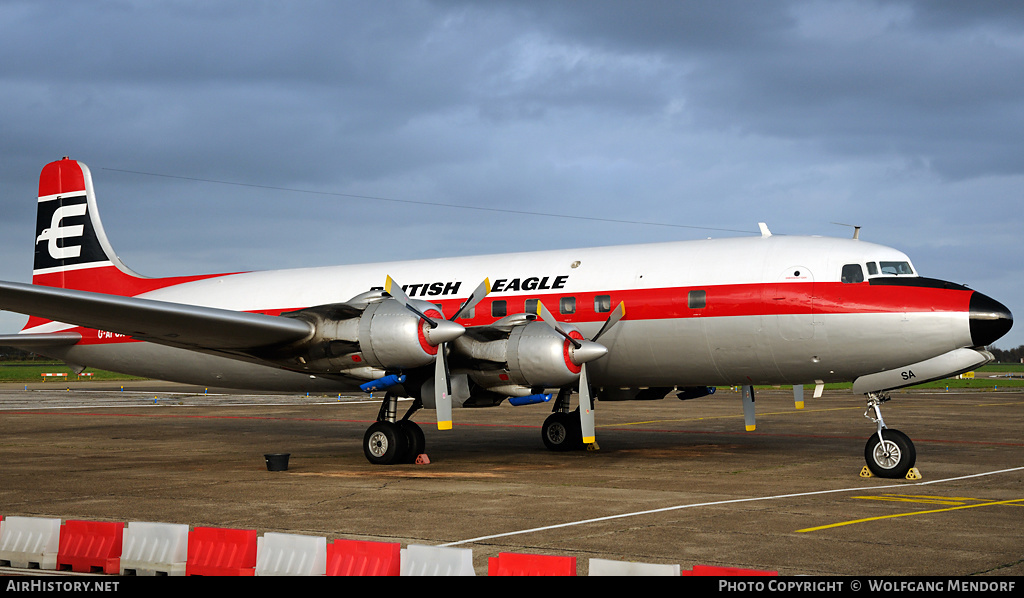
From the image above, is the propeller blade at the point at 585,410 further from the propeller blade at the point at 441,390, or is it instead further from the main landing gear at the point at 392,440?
the main landing gear at the point at 392,440

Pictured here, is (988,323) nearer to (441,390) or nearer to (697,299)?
(697,299)

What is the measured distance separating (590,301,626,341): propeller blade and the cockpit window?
4.41 meters

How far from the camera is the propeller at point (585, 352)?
16109 millimetres

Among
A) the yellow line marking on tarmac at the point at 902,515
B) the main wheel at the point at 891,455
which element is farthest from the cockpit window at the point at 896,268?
the yellow line marking on tarmac at the point at 902,515

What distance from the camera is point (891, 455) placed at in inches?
585

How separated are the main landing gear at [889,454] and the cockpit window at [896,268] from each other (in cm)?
239

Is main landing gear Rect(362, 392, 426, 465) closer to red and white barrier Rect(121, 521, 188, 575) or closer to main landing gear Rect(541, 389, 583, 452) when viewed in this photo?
main landing gear Rect(541, 389, 583, 452)

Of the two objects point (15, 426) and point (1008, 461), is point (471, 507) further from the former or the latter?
point (15, 426)

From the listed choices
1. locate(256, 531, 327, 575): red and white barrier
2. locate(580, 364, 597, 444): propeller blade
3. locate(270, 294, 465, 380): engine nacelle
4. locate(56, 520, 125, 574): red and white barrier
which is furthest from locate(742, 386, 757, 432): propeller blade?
locate(56, 520, 125, 574): red and white barrier

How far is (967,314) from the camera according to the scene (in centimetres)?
1466

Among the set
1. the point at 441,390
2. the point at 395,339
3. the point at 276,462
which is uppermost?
the point at 395,339

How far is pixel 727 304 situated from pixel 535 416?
17.5m

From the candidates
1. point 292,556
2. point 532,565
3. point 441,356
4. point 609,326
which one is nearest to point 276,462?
point 441,356

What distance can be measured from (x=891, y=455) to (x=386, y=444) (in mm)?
8753
